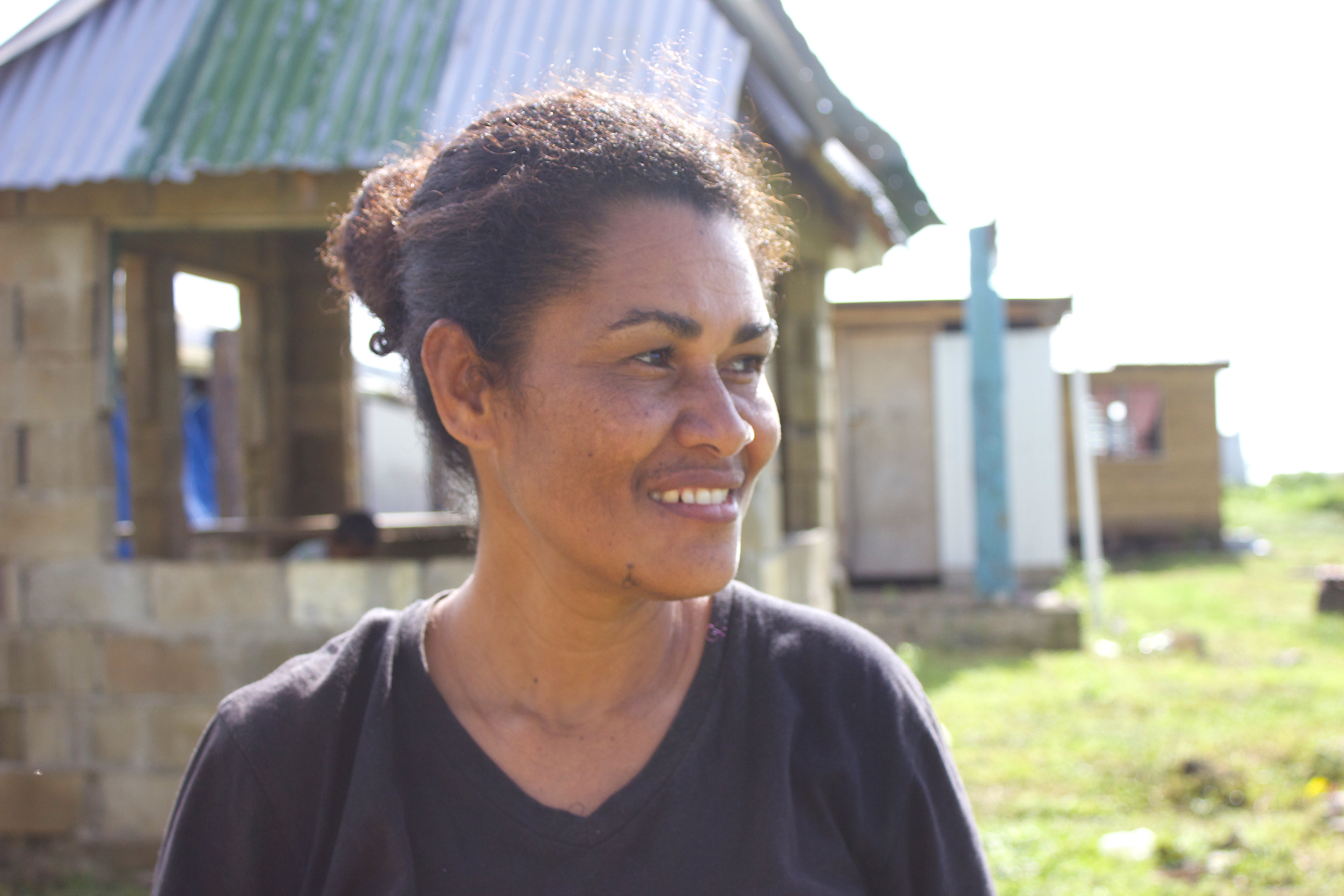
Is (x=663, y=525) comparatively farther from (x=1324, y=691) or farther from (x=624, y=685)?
(x=1324, y=691)

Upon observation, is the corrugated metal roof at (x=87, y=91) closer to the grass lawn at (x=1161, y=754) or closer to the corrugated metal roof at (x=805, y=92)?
the corrugated metal roof at (x=805, y=92)

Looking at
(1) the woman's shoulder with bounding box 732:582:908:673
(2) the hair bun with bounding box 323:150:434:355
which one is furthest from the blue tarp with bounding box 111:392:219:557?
(1) the woman's shoulder with bounding box 732:582:908:673

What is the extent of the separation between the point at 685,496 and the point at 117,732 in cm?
415

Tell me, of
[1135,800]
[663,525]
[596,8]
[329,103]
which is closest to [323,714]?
[663,525]

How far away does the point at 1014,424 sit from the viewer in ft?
38.8

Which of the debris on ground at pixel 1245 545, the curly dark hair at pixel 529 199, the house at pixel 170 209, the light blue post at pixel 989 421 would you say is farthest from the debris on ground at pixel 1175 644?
the curly dark hair at pixel 529 199

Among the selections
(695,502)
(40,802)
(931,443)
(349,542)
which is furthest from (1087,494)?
(695,502)

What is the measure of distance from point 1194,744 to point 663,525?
557 cm

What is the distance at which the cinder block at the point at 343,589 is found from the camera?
466cm

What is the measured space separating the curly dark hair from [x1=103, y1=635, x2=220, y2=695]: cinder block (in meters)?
3.39

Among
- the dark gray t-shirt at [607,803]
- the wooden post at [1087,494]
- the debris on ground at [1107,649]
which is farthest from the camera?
the wooden post at [1087,494]

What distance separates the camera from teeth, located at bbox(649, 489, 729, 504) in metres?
1.58

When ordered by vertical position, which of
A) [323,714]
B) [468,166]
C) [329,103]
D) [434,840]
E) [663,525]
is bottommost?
[434,840]

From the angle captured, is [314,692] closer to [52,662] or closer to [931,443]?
[52,662]
